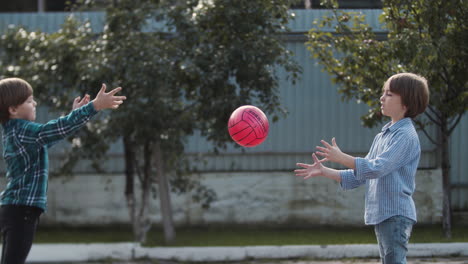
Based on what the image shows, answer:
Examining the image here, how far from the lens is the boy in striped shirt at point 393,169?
3.75 metres

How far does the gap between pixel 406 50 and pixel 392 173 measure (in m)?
4.00

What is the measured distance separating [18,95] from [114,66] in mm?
3639

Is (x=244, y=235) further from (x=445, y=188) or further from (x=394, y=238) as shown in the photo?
(x=394, y=238)

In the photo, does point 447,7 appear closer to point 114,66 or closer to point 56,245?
point 114,66

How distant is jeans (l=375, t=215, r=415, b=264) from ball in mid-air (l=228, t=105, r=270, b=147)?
74.1 inches

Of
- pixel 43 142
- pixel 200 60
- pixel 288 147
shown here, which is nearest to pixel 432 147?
pixel 288 147

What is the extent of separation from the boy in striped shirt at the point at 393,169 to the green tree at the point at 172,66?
3909mm

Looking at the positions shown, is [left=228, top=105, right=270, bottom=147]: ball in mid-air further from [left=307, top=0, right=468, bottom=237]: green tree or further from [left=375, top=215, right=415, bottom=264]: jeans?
[left=307, top=0, right=468, bottom=237]: green tree

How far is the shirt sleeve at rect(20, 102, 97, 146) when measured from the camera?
4059 millimetres

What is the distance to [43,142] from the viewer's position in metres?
4.11

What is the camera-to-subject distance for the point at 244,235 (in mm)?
9602

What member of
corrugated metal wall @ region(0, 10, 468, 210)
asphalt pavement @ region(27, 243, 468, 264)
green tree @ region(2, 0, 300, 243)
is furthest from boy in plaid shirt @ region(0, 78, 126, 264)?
corrugated metal wall @ region(0, 10, 468, 210)

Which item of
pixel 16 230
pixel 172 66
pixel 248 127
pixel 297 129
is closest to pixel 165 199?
pixel 172 66

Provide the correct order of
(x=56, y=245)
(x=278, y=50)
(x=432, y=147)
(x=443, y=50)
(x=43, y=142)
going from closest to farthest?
1. (x=43, y=142)
2. (x=443, y=50)
3. (x=278, y=50)
4. (x=56, y=245)
5. (x=432, y=147)
